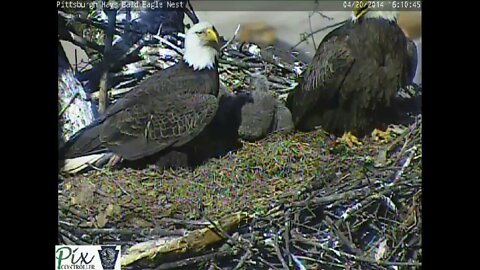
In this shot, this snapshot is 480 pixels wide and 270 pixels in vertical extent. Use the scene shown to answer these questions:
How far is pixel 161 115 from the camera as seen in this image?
2.25 m

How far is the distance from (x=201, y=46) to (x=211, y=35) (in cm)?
4

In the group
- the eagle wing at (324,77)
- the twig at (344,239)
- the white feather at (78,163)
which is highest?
the eagle wing at (324,77)

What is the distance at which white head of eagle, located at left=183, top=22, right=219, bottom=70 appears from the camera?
2236 millimetres

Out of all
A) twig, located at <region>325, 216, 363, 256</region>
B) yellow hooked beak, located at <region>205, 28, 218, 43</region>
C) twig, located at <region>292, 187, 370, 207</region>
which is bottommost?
twig, located at <region>325, 216, 363, 256</region>

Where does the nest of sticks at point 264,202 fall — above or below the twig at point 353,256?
above

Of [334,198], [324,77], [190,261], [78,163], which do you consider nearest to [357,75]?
[324,77]

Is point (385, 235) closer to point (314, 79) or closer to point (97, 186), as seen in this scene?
point (314, 79)

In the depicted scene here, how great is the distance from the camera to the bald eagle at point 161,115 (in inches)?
88.3

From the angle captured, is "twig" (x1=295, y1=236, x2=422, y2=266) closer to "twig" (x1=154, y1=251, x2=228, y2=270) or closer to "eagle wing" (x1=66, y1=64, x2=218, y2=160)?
"twig" (x1=154, y1=251, x2=228, y2=270)

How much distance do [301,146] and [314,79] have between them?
193 millimetres

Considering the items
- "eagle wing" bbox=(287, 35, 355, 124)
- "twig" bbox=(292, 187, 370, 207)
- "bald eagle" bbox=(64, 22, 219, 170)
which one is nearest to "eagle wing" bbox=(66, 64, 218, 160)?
"bald eagle" bbox=(64, 22, 219, 170)

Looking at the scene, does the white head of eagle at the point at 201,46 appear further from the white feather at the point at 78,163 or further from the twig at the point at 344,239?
the twig at the point at 344,239

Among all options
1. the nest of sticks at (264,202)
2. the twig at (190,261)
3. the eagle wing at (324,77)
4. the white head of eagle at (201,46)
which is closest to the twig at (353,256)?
the nest of sticks at (264,202)
